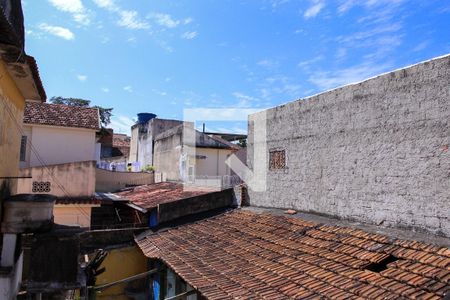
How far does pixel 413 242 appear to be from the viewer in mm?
6527

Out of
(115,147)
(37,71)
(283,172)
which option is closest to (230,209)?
(283,172)

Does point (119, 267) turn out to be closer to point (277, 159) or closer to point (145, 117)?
point (277, 159)

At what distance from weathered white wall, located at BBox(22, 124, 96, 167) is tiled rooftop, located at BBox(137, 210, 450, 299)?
39.5 ft

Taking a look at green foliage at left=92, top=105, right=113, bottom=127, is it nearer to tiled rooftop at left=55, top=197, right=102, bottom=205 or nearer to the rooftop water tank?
the rooftop water tank

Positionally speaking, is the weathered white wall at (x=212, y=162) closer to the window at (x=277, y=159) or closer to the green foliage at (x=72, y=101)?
the window at (x=277, y=159)

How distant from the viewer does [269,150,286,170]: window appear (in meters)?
11.2

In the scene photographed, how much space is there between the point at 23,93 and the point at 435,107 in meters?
7.70

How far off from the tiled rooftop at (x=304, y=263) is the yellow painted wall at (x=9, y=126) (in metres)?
3.77

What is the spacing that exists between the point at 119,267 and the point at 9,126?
26.2ft

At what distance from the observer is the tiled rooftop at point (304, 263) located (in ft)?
17.8

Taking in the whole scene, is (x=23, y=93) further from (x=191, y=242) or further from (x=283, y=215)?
(x=283, y=215)

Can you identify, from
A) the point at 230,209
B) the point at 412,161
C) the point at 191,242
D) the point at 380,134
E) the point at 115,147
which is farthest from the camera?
the point at 115,147

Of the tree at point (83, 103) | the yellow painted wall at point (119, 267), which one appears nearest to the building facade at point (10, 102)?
the yellow painted wall at point (119, 267)

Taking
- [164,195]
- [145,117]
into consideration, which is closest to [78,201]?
[164,195]
